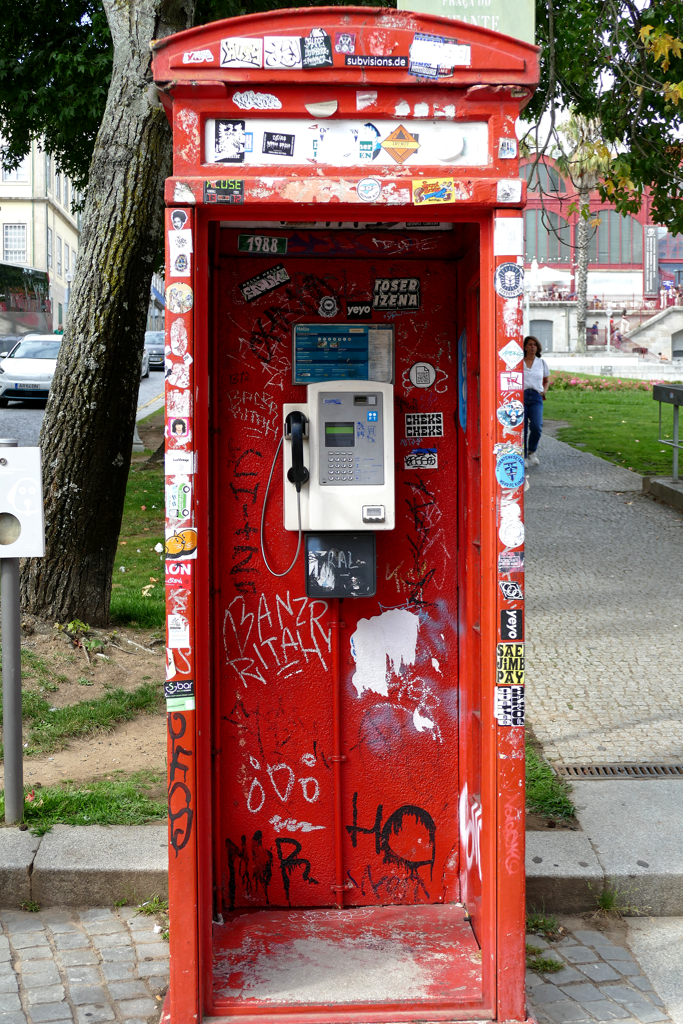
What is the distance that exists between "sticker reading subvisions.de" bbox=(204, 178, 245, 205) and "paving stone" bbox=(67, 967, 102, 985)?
2.44 meters

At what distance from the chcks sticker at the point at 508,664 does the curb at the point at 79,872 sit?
156 centimetres

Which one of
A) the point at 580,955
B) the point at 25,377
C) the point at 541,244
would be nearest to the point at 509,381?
the point at 580,955

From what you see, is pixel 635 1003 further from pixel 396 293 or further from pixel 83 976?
pixel 396 293

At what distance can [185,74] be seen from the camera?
8.95 ft

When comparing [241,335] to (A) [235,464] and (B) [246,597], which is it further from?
(B) [246,597]

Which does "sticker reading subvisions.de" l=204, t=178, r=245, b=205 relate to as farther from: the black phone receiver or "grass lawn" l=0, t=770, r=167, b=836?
"grass lawn" l=0, t=770, r=167, b=836

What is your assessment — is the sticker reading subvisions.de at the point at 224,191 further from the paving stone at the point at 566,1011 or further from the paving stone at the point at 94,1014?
the paving stone at the point at 566,1011

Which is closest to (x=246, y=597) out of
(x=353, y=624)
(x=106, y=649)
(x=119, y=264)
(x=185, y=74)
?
(x=353, y=624)

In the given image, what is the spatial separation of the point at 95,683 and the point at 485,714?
2.88 metres

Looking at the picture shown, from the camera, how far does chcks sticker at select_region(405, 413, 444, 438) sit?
3594 millimetres

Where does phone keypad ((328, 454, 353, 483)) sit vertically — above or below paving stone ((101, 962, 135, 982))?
above

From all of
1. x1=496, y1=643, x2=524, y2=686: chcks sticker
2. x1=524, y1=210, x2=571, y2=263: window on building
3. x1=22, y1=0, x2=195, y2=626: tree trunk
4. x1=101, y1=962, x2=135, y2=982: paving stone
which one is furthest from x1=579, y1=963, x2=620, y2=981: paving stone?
x1=524, y1=210, x2=571, y2=263: window on building

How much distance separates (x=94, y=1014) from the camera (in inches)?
120

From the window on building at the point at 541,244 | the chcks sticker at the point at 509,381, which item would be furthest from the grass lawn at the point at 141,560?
the window on building at the point at 541,244
